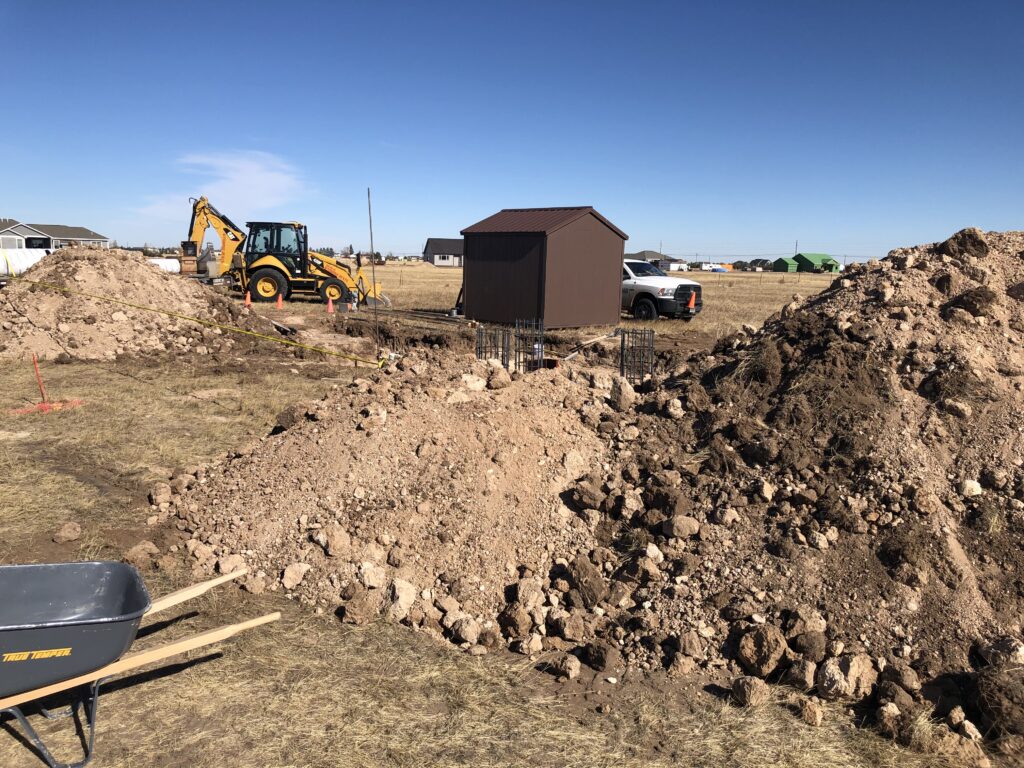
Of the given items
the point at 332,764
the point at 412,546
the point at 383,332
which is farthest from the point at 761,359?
the point at 383,332

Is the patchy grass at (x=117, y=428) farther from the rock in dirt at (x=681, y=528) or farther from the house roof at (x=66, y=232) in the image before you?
the house roof at (x=66, y=232)

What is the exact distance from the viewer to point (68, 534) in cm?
580

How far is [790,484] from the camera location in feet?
17.6

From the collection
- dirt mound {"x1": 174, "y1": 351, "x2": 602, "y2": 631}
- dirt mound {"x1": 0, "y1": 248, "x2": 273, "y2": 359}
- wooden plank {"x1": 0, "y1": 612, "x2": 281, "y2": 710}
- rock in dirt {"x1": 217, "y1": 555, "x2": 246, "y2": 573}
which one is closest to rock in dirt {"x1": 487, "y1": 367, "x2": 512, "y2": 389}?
dirt mound {"x1": 174, "y1": 351, "x2": 602, "y2": 631}

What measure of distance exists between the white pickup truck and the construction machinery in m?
8.00

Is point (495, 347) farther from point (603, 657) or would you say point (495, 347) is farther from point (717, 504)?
point (603, 657)

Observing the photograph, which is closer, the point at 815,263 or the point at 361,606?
the point at 361,606

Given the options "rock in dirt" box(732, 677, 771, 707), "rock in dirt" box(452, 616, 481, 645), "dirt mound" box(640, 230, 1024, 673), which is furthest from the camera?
"rock in dirt" box(452, 616, 481, 645)

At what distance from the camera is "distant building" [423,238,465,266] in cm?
9138

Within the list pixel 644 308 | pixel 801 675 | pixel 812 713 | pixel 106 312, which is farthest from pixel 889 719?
pixel 644 308

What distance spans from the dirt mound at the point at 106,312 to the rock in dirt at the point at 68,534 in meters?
9.51

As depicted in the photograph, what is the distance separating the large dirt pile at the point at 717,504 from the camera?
4434mm

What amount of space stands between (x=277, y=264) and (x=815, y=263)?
70.3 m

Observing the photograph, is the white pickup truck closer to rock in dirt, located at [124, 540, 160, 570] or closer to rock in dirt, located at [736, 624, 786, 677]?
rock in dirt, located at [736, 624, 786, 677]
